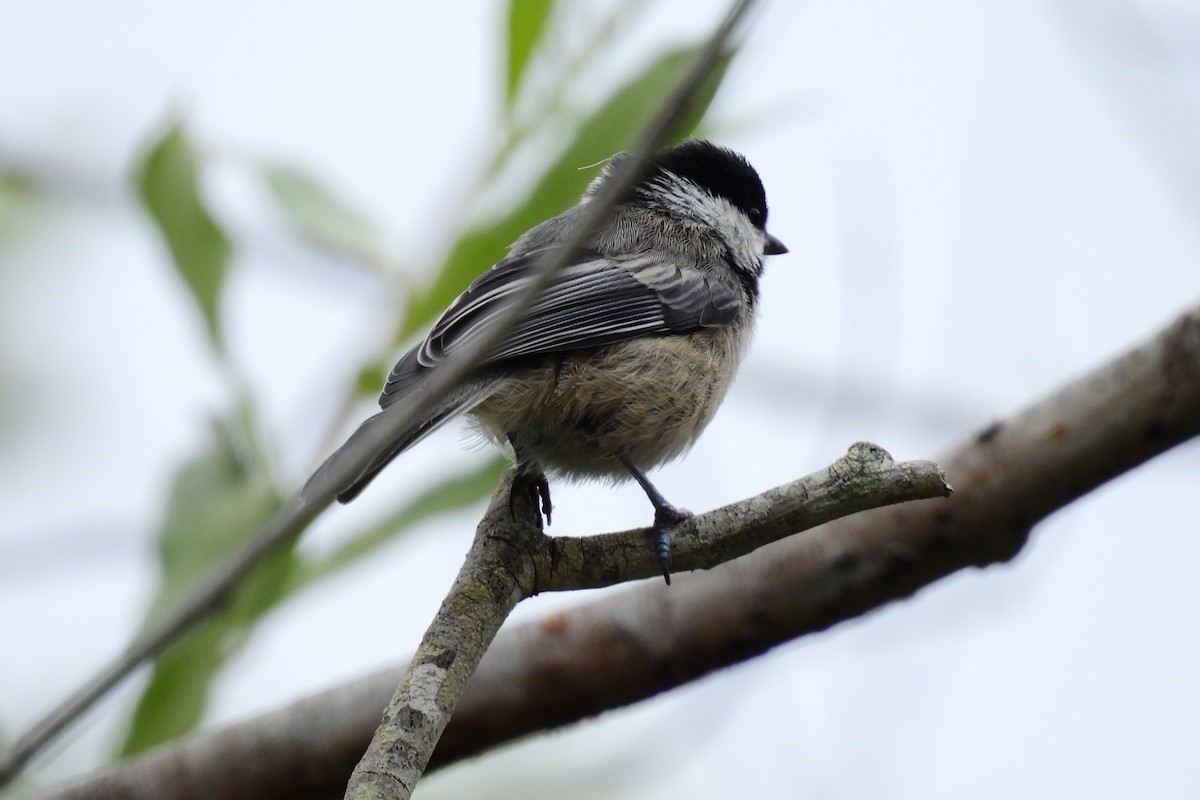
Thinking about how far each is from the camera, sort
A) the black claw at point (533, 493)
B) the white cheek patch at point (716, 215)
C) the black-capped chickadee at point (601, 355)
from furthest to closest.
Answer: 1. the white cheek patch at point (716, 215)
2. the black-capped chickadee at point (601, 355)
3. the black claw at point (533, 493)

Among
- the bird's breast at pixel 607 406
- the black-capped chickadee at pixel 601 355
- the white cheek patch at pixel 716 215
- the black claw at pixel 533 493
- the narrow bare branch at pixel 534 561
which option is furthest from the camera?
the white cheek patch at pixel 716 215

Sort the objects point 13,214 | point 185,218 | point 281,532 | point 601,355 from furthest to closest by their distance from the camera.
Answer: point 13,214 < point 601,355 < point 185,218 < point 281,532

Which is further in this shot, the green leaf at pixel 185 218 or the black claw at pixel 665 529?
the green leaf at pixel 185 218

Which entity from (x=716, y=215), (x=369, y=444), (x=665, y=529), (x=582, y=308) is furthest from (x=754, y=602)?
(x=716, y=215)

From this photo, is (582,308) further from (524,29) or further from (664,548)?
(664,548)

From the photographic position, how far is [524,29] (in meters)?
2.41

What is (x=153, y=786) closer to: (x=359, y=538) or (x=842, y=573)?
(x=359, y=538)

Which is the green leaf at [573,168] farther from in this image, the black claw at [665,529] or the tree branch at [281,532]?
the tree branch at [281,532]

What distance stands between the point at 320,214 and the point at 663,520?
113 cm

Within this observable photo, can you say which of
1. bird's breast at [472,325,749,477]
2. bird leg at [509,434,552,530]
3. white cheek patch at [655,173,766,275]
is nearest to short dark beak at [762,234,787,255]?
white cheek patch at [655,173,766,275]

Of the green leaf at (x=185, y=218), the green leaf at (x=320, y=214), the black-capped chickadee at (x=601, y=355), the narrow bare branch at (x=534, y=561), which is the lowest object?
the black-capped chickadee at (x=601, y=355)

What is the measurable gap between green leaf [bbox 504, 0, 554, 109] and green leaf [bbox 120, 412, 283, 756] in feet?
3.28

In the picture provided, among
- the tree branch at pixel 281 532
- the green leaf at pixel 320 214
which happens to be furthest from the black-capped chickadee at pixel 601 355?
the tree branch at pixel 281 532

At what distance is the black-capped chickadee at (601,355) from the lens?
256 centimetres
